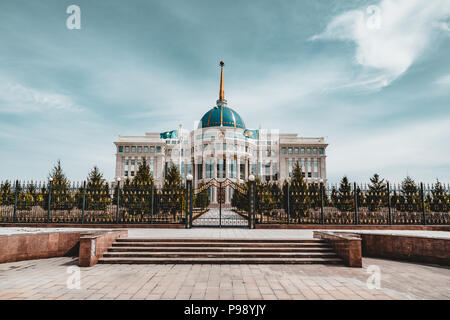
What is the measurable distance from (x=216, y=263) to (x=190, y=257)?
33.6 inches

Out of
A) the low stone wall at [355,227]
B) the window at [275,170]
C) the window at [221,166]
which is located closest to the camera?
the low stone wall at [355,227]

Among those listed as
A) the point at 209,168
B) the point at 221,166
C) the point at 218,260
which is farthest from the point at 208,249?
the point at 209,168

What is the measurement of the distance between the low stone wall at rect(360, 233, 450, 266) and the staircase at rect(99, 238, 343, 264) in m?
1.89

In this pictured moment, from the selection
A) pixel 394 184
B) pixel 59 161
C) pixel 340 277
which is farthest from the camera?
pixel 59 161

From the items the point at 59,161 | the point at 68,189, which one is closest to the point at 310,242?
the point at 68,189

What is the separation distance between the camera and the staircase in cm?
750

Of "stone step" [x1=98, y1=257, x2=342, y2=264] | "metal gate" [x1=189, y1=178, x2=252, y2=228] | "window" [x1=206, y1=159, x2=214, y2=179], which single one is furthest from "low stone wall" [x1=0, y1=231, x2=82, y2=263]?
"window" [x1=206, y1=159, x2=214, y2=179]

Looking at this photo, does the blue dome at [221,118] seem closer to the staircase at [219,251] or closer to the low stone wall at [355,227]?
the low stone wall at [355,227]

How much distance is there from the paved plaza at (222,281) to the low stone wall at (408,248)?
495 millimetres

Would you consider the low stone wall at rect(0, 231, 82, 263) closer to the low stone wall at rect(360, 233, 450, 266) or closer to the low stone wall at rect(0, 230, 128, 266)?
the low stone wall at rect(0, 230, 128, 266)

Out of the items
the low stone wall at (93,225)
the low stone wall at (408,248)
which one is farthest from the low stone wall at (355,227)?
the low stone wall at (93,225)

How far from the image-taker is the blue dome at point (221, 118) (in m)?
60.4
